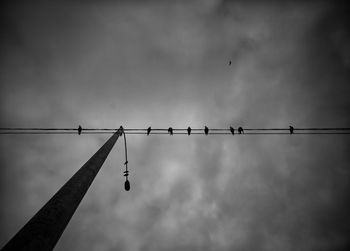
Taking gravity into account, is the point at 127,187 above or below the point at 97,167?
above

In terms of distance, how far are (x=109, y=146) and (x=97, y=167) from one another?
2.01 meters

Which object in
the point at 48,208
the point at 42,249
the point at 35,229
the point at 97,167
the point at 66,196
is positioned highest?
the point at 97,167

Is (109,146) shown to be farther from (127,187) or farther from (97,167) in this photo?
(127,187)

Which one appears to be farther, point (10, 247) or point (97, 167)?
point (97, 167)

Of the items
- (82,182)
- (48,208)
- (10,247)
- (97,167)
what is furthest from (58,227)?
(97,167)

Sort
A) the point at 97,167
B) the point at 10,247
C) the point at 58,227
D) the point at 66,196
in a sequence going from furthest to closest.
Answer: the point at 97,167, the point at 66,196, the point at 58,227, the point at 10,247

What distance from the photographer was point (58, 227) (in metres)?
3.82

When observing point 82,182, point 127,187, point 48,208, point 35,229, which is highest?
point 127,187

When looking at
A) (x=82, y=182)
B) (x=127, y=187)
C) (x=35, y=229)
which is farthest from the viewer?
(x=127, y=187)

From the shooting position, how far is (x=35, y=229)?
3.42 m

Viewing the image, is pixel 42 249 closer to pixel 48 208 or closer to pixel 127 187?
pixel 48 208

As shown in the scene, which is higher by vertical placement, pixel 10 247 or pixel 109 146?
pixel 109 146

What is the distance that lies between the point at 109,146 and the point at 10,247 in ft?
17.0

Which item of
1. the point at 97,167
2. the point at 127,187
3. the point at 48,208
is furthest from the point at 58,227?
the point at 127,187
